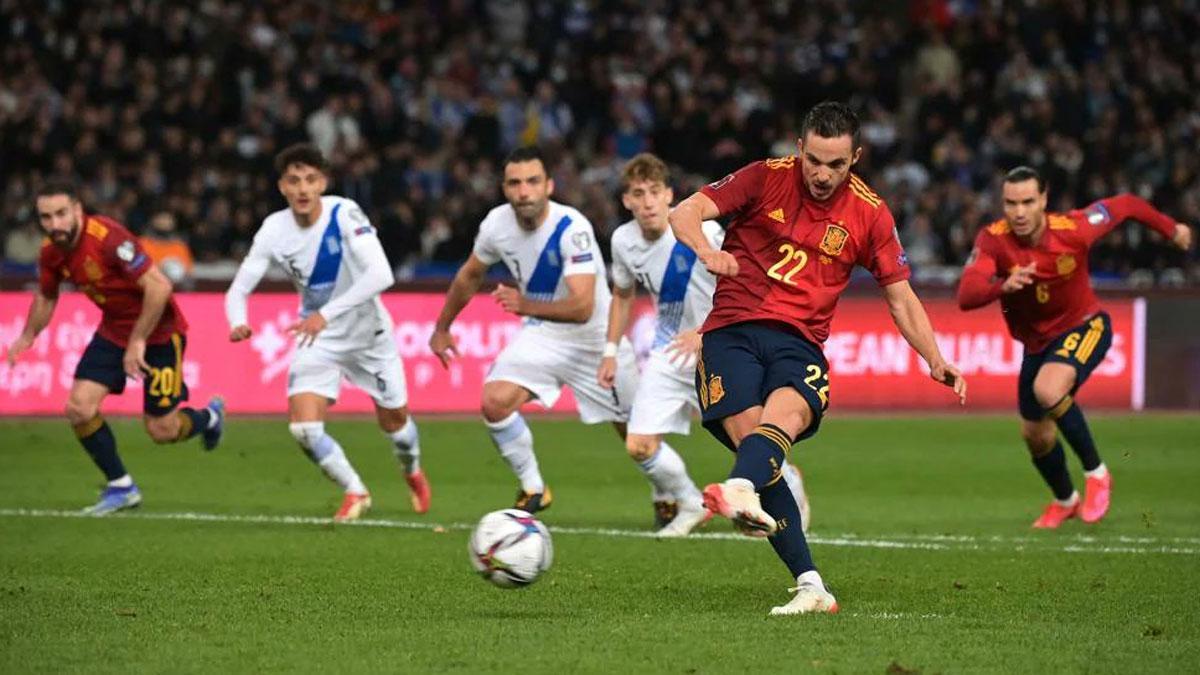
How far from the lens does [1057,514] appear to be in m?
12.9

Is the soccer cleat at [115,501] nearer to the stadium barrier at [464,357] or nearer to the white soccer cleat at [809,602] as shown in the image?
the white soccer cleat at [809,602]

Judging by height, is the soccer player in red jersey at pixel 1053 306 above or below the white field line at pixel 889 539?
above

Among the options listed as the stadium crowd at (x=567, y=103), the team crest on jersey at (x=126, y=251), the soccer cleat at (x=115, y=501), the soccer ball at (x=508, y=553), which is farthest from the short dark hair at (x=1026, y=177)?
the stadium crowd at (x=567, y=103)

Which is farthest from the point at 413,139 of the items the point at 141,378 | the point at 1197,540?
the point at 1197,540

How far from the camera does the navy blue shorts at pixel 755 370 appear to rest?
8.48 metres

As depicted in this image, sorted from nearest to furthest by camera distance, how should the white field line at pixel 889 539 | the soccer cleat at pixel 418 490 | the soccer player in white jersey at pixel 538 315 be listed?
the white field line at pixel 889 539
the soccer player in white jersey at pixel 538 315
the soccer cleat at pixel 418 490

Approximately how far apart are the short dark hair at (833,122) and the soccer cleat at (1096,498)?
17.5 feet

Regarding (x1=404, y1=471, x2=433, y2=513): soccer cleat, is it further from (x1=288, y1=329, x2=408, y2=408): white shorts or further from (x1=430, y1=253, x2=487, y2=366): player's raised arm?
(x1=430, y1=253, x2=487, y2=366): player's raised arm

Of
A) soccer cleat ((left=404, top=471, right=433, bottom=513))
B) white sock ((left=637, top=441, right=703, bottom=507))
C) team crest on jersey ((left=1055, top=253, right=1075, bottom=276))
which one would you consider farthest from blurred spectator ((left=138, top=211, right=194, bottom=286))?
team crest on jersey ((left=1055, top=253, right=1075, bottom=276))

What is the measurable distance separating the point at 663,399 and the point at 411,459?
86.9 inches

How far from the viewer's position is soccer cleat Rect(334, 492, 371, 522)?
13.0 metres

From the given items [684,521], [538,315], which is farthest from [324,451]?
[684,521]

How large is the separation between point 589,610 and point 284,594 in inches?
58.8

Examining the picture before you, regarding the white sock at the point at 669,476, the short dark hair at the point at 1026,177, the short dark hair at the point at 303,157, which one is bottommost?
the white sock at the point at 669,476
